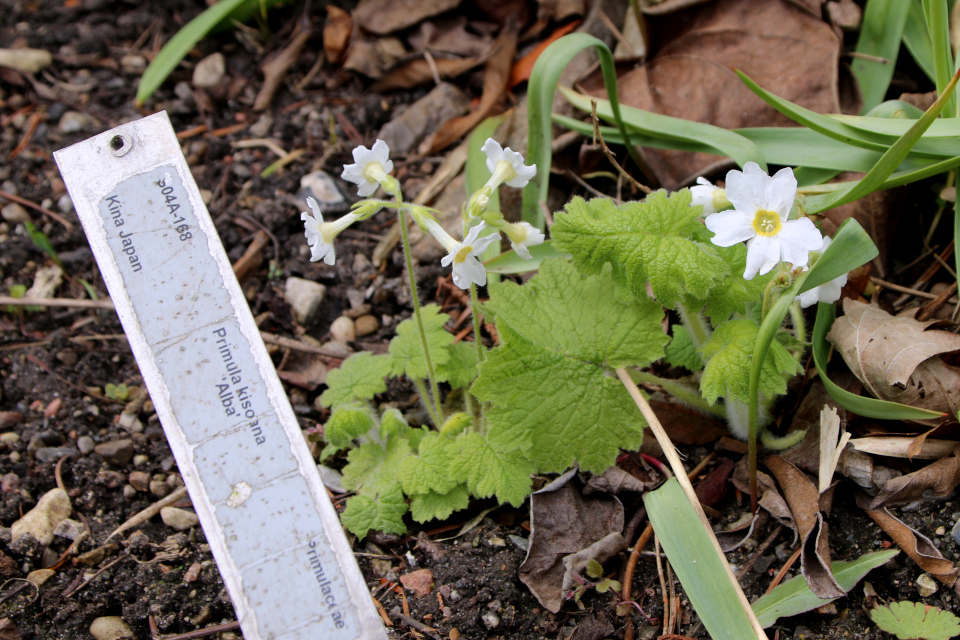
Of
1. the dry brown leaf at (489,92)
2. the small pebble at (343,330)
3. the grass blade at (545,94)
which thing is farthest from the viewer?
the dry brown leaf at (489,92)

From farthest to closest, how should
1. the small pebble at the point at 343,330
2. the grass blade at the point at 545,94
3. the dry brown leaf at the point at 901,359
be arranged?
the small pebble at the point at 343,330
the grass blade at the point at 545,94
the dry brown leaf at the point at 901,359

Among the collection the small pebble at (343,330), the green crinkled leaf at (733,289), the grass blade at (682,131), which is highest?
the grass blade at (682,131)

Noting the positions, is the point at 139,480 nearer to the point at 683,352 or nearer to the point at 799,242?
the point at 683,352

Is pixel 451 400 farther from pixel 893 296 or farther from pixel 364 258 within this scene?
pixel 893 296

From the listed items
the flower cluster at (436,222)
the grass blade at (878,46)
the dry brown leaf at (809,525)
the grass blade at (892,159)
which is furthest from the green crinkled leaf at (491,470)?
the grass blade at (878,46)

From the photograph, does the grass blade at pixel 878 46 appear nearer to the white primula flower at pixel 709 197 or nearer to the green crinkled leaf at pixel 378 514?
the white primula flower at pixel 709 197

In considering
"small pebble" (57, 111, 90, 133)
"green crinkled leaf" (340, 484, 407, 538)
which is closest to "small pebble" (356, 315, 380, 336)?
"green crinkled leaf" (340, 484, 407, 538)
